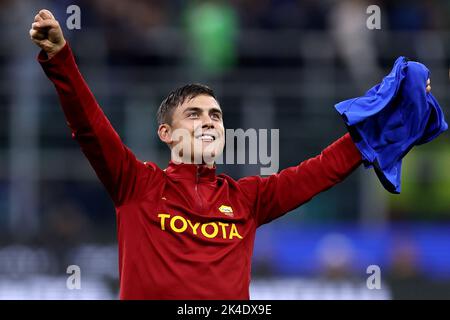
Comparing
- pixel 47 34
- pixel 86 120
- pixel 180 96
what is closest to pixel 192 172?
pixel 180 96

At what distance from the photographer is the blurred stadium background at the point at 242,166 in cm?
923

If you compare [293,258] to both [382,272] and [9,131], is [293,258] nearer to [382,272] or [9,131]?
[382,272]

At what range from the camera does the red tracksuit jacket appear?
13.7 ft

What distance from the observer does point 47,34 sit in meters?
4.05

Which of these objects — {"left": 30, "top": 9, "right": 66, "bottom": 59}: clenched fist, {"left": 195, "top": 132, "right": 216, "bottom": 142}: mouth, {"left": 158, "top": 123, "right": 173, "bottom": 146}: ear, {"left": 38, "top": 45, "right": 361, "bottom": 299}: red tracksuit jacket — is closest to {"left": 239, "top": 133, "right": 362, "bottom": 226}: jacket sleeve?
{"left": 38, "top": 45, "right": 361, "bottom": 299}: red tracksuit jacket

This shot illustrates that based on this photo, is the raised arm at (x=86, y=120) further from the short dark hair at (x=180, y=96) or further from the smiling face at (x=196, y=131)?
the short dark hair at (x=180, y=96)

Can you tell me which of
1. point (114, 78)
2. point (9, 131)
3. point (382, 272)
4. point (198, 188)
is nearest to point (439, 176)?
point (382, 272)

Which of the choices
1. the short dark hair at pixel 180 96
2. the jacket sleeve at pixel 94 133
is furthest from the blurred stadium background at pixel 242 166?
the jacket sleeve at pixel 94 133

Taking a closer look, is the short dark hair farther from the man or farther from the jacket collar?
the jacket collar

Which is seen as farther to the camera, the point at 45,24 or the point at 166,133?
the point at 166,133

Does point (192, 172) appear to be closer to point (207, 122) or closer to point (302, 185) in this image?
point (207, 122)

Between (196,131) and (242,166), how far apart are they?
15.7 ft

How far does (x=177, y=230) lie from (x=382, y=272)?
16.7 feet
